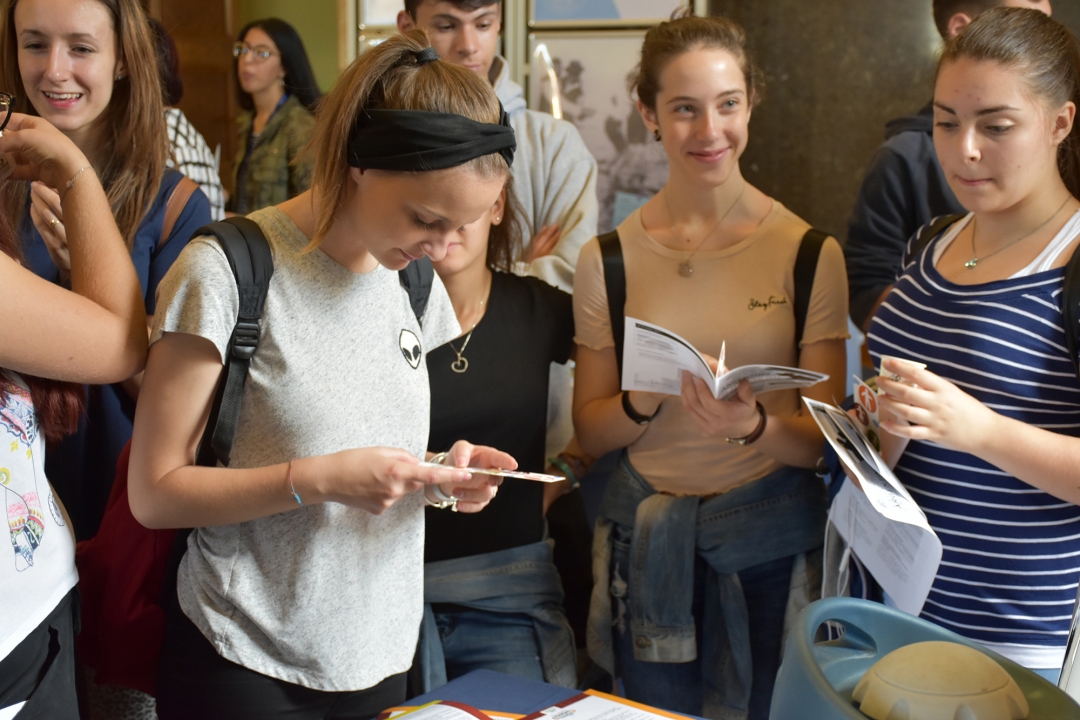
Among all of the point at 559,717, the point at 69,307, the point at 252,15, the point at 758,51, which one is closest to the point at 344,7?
the point at 252,15

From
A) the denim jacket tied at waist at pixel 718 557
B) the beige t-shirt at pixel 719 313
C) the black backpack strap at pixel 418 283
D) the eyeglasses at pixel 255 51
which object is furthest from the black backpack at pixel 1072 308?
the eyeglasses at pixel 255 51

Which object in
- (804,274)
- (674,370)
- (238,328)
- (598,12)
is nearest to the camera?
(238,328)

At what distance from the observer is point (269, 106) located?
3.54 meters

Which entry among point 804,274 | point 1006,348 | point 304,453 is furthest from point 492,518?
point 1006,348

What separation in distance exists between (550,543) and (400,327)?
28.6 inches

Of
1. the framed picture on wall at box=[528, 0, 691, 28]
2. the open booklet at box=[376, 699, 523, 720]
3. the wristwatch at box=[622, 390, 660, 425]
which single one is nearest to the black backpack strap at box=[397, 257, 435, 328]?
the wristwatch at box=[622, 390, 660, 425]

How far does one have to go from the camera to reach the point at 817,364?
1.80 meters

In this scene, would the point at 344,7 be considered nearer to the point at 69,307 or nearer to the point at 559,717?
the point at 69,307

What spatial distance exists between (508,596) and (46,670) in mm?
897

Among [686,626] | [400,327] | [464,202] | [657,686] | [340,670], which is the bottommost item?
[657,686]

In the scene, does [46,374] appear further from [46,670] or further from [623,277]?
[623,277]

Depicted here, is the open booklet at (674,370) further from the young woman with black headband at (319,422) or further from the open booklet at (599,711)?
the open booklet at (599,711)

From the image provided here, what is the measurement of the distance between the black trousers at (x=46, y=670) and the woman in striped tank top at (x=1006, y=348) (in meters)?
1.19

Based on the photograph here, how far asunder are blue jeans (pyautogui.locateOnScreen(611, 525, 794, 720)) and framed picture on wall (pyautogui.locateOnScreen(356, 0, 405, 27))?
2401 millimetres
